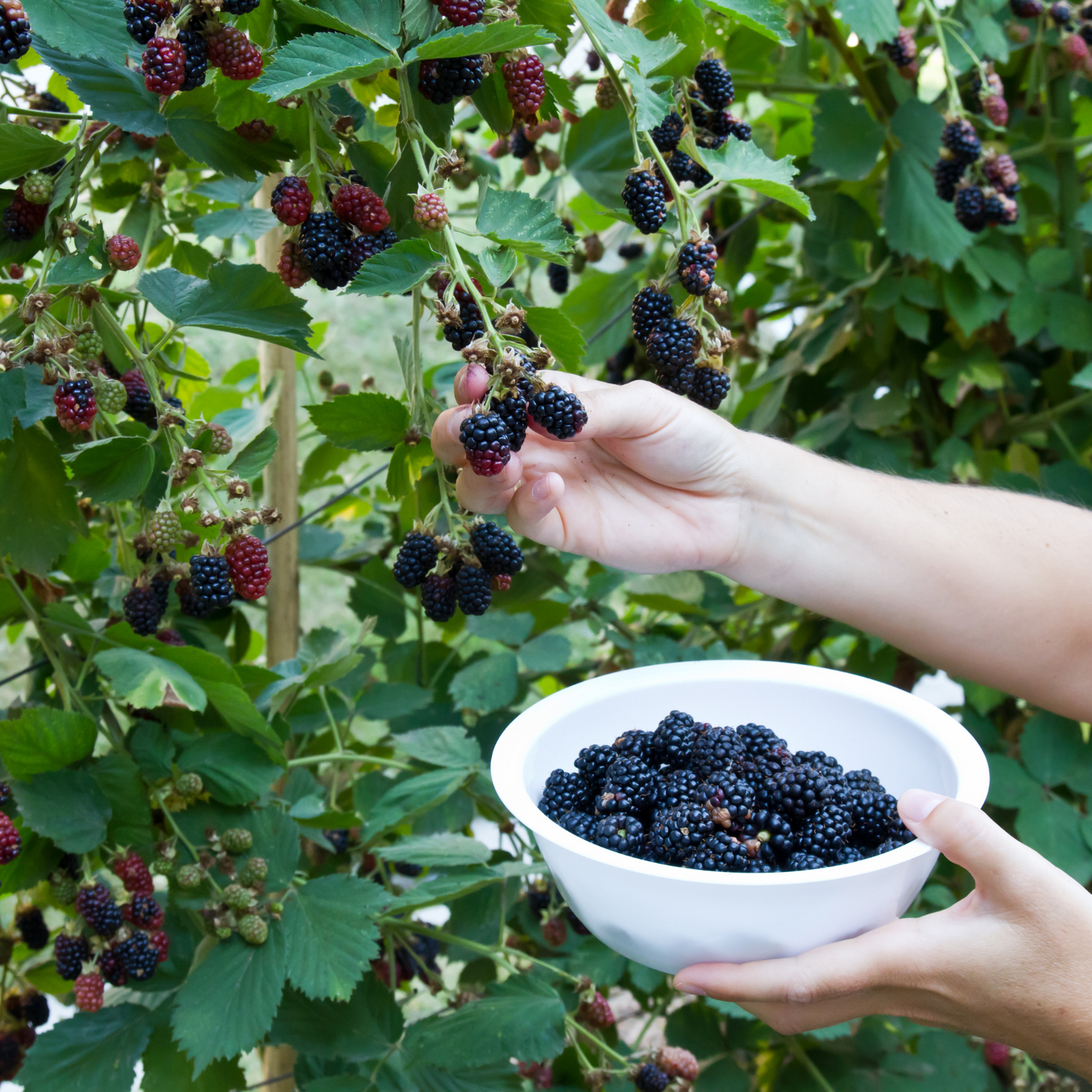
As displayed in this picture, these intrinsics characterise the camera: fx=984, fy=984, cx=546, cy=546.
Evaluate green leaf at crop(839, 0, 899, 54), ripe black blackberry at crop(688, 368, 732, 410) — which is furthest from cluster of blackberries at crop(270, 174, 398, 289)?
green leaf at crop(839, 0, 899, 54)

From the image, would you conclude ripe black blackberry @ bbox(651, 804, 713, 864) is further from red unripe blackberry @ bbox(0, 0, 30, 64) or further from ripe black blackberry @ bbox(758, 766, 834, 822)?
red unripe blackberry @ bbox(0, 0, 30, 64)

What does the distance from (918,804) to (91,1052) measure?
2.18 feet

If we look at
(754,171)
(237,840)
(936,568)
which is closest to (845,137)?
(936,568)

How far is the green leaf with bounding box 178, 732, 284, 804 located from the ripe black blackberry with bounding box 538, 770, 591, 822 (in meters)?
0.23

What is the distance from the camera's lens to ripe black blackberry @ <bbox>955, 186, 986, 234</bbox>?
40.6 inches

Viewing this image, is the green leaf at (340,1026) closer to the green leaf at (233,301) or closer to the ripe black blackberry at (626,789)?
the ripe black blackberry at (626,789)

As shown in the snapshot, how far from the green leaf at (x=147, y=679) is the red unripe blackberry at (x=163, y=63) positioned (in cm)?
38

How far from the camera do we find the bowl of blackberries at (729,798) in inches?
22.7

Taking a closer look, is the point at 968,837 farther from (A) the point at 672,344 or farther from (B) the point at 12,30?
(B) the point at 12,30

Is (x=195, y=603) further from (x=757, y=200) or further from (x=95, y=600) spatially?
(x=757, y=200)

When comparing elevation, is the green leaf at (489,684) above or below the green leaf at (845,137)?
below

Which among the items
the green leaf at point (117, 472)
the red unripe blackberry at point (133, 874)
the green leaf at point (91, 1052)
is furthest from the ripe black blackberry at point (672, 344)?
the green leaf at point (91, 1052)

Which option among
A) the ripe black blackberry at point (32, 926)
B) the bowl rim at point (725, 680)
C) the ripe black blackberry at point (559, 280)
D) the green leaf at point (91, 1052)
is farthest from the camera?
the ripe black blackberry at point (559, 280)

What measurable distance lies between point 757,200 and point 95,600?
3.41 feet
